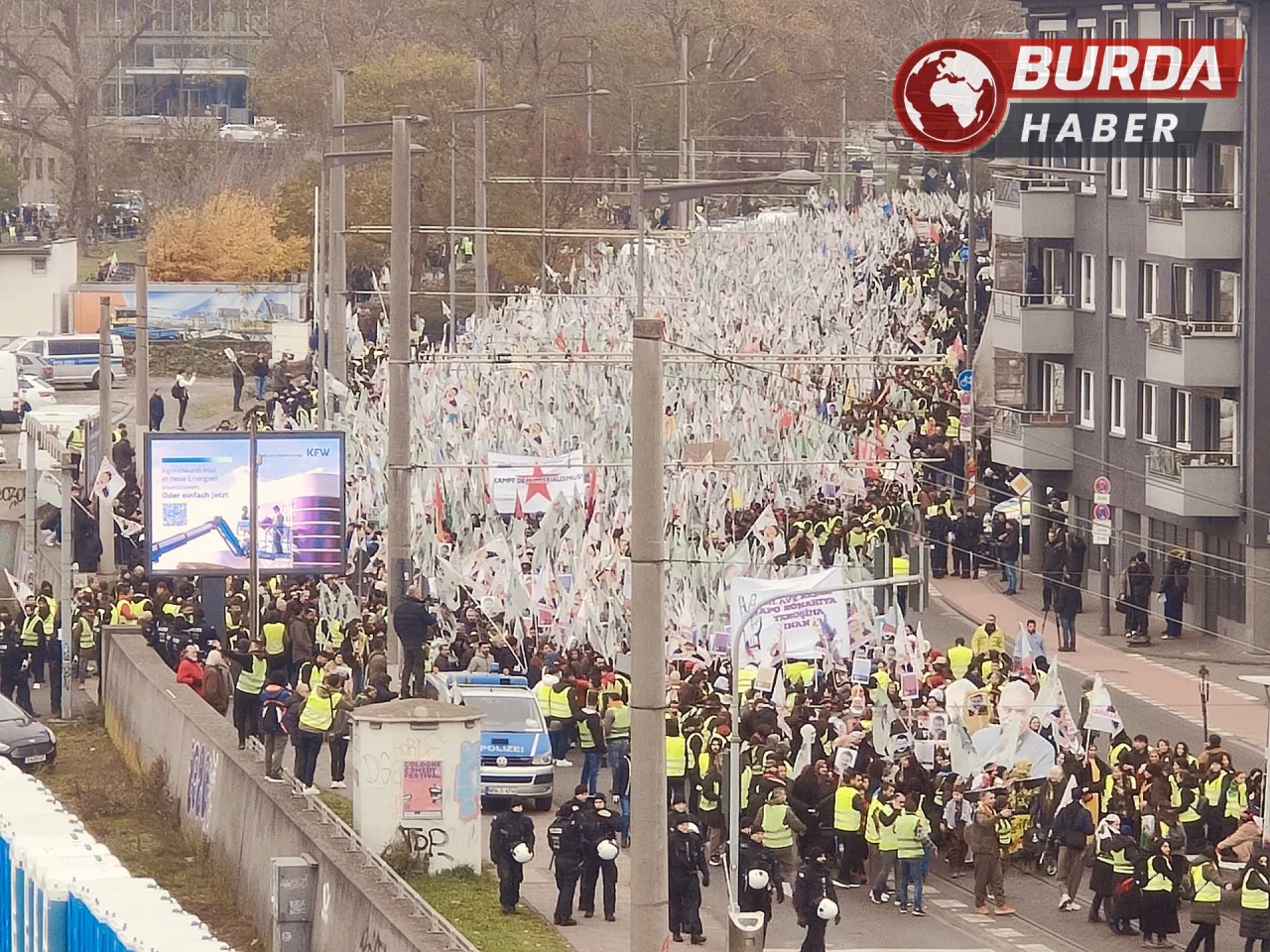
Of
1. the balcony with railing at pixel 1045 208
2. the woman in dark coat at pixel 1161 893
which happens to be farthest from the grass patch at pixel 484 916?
the balcony with railing at pixel 1045 208

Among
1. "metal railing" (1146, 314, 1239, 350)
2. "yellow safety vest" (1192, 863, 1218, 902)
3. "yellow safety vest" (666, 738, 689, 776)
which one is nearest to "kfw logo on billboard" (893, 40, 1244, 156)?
"metal railing" (1146, 314, 1239, 350)

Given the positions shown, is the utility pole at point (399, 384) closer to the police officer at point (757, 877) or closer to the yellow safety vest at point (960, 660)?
the yellow safety vest at point (960, 660)

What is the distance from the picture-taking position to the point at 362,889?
22203 mm

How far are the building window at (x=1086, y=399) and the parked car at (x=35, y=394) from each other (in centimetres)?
2379

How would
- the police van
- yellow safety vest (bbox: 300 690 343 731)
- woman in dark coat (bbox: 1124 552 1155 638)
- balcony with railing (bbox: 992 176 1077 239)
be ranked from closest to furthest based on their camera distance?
1. yellow safety vest (bbox: 300 690 343 731)
2. the police van
3. woman in dark coat (bbox: 1124 552 1155 638)
4. balcony with railing (bbox: 992 176 1077 239)

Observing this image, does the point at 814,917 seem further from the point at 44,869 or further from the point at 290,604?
the point at 290,604

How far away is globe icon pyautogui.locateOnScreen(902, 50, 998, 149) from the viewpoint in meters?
53.4

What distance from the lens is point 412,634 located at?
3312 cm

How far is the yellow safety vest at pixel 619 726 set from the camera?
97.3 ft

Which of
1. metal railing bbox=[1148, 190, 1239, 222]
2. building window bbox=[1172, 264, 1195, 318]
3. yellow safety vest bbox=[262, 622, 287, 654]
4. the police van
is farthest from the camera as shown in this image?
building window bbox=[1172, 264, 1195, 318]

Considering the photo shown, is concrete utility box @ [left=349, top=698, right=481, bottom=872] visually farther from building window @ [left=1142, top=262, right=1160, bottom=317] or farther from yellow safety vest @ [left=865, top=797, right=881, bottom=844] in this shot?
building window @ [left=1142, top=262, right=1160, bottom=317]

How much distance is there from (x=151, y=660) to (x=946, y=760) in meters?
9.82

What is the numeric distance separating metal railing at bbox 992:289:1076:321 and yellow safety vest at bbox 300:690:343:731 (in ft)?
84.8

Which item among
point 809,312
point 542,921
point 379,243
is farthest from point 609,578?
point 379,243
